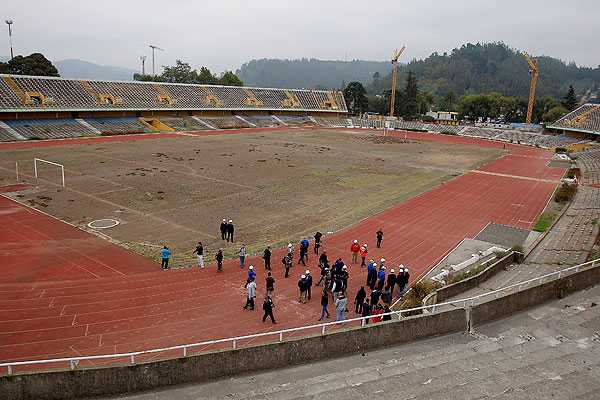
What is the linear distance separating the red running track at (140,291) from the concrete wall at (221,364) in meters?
3.32

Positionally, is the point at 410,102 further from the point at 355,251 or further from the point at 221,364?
the point at 221,364

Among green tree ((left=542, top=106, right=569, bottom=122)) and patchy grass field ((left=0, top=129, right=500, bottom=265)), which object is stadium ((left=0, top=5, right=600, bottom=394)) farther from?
green tree ((left=542, top=106, right=569, bottom=122))

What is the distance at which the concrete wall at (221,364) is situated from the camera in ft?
26.6

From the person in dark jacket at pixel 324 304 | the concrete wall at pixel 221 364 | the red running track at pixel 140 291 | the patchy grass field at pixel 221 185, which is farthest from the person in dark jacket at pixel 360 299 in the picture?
the patchy grass field at pixel 221 185

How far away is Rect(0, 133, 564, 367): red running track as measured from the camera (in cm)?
1223

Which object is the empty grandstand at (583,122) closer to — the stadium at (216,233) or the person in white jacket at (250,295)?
the stadium at (216,233)

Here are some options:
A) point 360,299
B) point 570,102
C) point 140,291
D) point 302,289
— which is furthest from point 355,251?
point 570,102

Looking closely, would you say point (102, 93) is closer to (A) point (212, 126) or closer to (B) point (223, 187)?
(A) point (212, 126)

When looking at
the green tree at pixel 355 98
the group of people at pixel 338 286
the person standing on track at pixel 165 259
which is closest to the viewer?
the group of people at pixel 338 286

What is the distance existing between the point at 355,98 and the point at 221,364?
104189 millimetres

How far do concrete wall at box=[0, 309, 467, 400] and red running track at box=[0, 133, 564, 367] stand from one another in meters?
3.32

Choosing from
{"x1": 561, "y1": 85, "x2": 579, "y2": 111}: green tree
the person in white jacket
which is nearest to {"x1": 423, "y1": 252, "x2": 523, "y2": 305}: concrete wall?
the person in white jacket

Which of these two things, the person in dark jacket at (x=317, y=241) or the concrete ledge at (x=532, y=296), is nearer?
the concrete ledge at (x=532, y=296)

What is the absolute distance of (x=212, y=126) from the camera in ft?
241
